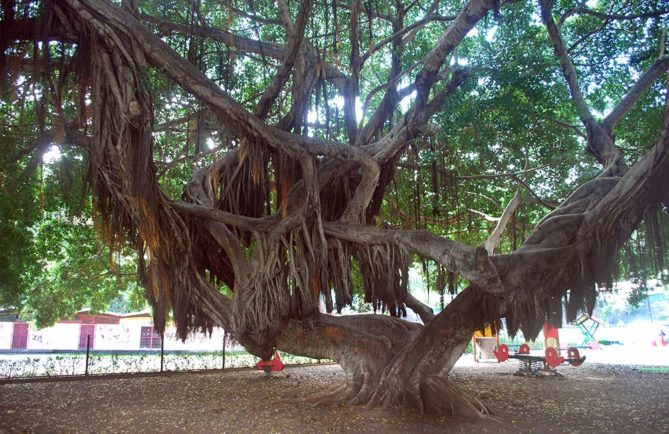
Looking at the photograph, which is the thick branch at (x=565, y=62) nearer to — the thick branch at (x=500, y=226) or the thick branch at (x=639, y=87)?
the thick branch at (x=639, y=87)

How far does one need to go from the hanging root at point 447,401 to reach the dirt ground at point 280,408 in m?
0.21

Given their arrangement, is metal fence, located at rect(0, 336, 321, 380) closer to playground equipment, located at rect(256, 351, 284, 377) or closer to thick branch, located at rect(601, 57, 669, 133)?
playground equipment, located at rect(256, 351, 284, 377)

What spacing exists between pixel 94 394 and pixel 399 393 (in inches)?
167

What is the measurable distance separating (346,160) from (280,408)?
9.24ft

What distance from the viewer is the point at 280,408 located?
552cm

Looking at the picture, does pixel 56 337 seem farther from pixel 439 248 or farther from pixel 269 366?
pixel 439 248

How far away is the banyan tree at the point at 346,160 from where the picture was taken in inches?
182

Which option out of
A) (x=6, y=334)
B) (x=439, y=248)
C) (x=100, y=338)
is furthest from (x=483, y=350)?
(x=6, y=334)

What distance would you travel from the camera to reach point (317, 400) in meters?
5.69

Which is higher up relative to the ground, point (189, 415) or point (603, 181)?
point (603, 181)

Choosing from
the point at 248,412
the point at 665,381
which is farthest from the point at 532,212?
the point at 248,412

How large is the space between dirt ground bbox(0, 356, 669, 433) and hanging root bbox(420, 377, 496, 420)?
207 mm

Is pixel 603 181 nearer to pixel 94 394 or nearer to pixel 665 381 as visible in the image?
pixel 665 381

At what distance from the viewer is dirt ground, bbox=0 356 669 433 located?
15.2 feet
